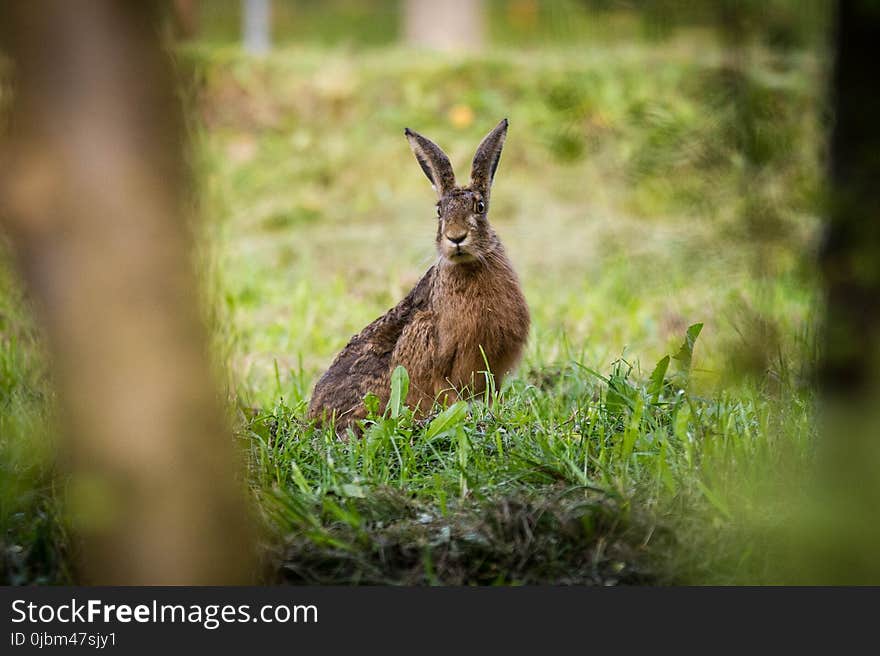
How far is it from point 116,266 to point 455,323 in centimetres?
246

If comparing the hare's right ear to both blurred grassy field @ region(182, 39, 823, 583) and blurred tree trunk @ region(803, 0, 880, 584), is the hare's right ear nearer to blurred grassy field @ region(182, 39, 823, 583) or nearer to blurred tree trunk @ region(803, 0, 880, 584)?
blurred grassy field @ region(182, 39, 823, 583)

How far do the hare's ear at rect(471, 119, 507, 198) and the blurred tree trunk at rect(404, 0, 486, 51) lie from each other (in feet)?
34.8

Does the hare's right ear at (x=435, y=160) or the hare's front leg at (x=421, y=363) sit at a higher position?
the hare's right ear at (x=435, y=160)

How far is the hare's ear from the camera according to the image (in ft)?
15.1

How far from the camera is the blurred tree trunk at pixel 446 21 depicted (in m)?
15.2

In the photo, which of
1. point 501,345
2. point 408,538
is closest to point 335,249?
point 501,345

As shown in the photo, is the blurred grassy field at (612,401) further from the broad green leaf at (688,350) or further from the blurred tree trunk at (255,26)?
the blurred tree trunk at (255,26)

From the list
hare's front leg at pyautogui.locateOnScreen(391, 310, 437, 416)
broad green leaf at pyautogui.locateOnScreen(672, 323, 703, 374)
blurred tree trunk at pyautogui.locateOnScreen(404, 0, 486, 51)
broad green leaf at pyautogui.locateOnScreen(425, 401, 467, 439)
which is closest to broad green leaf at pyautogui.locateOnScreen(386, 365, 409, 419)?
broad green leaf at pyautogui.locateOnScreen(425, 401, 467, 439)

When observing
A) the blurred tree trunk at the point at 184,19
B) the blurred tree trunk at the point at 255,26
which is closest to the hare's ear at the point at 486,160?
the blurred tree trunk at the point at 184,19

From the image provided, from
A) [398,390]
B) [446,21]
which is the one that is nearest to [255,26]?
[446,21]

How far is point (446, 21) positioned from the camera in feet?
50.5

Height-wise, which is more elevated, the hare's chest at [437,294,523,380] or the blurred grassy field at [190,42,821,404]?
the blurred grassy field at [190,42,821,404]

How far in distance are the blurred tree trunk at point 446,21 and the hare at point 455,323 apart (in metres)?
10.7

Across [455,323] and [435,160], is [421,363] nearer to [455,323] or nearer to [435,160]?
[455,323]
